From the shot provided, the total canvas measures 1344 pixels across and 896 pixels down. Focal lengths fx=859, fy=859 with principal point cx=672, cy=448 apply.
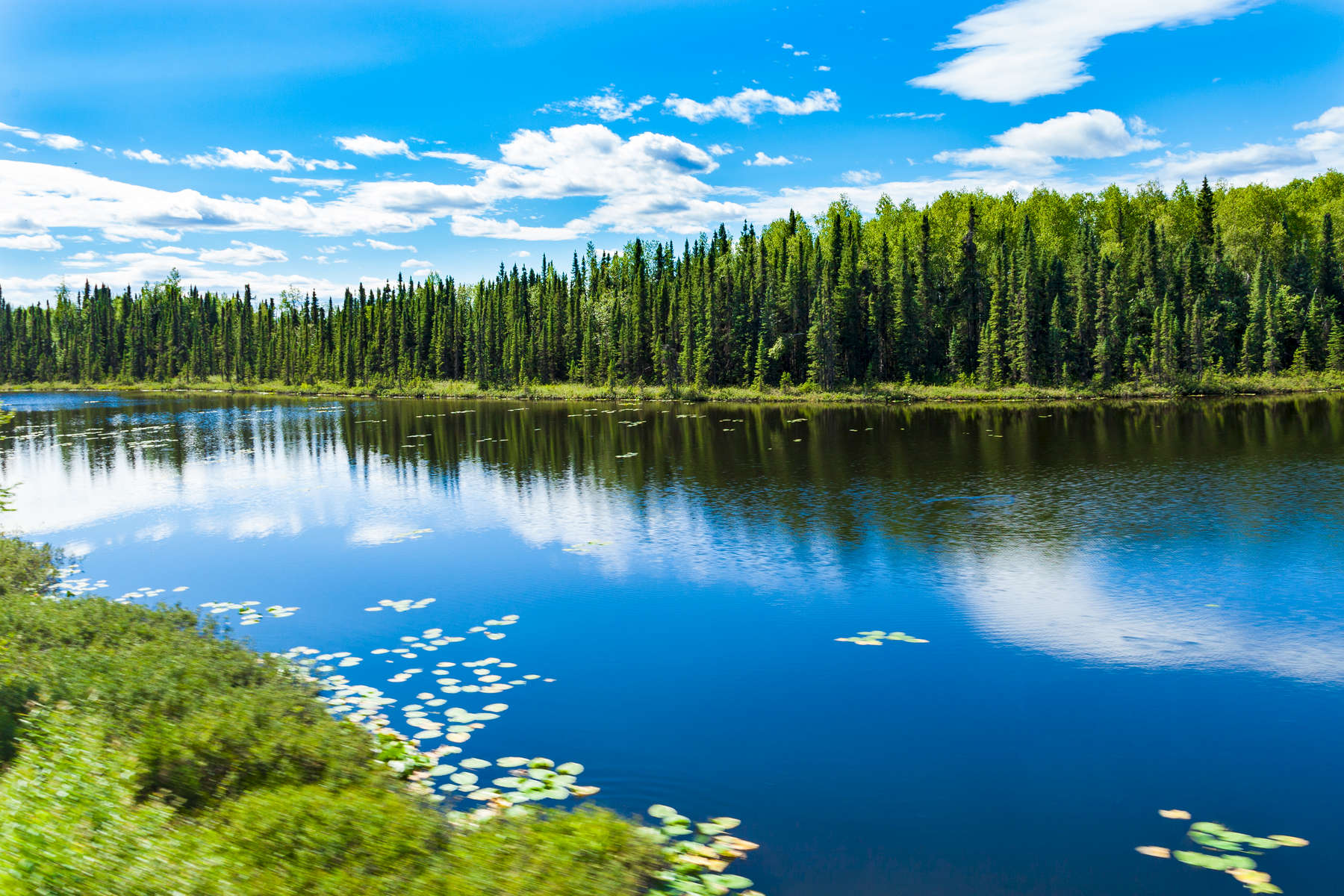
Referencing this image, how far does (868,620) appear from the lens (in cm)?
1664

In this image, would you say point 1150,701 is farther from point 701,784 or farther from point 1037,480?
point 1037,480

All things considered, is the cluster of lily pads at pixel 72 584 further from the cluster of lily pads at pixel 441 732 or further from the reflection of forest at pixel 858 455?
the reflection of forest at pixel 858 455

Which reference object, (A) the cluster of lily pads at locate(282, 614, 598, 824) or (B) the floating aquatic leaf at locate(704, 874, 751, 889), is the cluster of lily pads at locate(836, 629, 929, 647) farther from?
(B) the floating aquatic leaf at locate(704, 874, 751, 889)

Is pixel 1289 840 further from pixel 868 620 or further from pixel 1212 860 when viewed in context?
pixel 868 620

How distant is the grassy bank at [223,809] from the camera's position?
6363 millimetres

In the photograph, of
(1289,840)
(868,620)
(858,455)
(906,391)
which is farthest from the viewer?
(906,391)

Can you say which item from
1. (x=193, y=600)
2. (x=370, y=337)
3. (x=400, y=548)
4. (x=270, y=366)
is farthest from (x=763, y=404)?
(x=270, y=366)

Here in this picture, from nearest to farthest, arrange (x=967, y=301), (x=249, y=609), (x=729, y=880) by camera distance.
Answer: (x=729, y=880) → (x=249, y=609) → (x=967, y=301)

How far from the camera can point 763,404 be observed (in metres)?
87.8

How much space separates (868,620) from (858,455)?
25.8 metres

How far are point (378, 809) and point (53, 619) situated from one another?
909 cm

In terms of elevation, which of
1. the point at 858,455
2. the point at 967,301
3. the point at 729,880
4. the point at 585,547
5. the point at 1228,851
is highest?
the point at 967,301

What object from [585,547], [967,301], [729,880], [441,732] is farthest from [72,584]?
[967,301]

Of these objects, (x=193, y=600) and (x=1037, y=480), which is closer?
(x=193, y=600)
